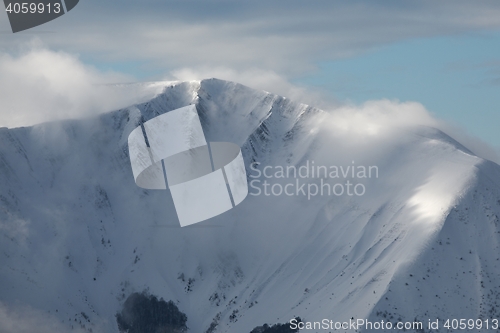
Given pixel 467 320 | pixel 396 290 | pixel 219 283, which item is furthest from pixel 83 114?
pixel 467 320

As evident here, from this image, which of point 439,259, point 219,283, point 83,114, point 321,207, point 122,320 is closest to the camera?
point 439,259

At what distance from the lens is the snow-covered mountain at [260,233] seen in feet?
420

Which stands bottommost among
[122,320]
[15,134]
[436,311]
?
[122,320]

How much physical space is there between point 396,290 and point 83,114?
10546cm

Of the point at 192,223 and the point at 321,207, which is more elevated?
the point at 321,207

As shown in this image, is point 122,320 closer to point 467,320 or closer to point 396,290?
point 396,290

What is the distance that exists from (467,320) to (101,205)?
94543 mm

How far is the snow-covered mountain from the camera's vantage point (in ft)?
420

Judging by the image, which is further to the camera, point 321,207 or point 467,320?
point 321,207

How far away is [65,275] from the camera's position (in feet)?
484

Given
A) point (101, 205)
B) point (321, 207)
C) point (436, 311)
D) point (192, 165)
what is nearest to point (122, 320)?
point (101, 205)

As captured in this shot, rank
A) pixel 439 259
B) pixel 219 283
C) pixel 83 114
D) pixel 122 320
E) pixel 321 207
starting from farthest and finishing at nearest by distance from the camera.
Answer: pixel 83 114
pixel 321 207
pixel 219 283
pixel 122 320
pixel 439 259

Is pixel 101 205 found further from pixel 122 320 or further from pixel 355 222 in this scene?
pixel 355 222

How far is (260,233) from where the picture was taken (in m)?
166
